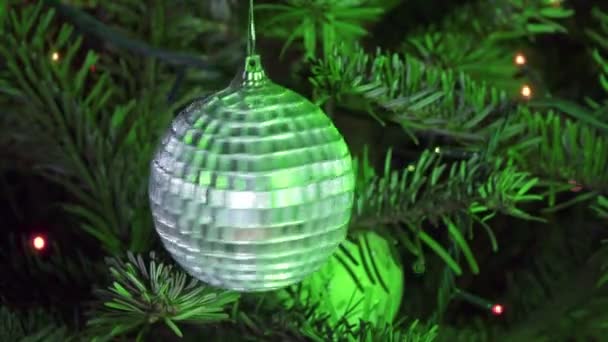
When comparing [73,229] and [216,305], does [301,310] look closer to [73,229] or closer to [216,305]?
[216,305]

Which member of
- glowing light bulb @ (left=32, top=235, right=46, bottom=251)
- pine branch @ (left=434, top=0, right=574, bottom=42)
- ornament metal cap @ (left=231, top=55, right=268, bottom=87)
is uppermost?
pine branch @ (left=434, top=0, right=574, bottom=42)

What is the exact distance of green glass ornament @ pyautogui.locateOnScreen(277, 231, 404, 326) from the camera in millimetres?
438

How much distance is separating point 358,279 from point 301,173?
0.38 ft

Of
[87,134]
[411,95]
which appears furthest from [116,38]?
[411,95]

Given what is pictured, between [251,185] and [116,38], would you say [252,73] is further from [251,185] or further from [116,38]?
[116,38]

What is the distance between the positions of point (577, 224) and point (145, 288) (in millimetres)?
330

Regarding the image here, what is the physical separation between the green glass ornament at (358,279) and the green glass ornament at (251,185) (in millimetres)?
71

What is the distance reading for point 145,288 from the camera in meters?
0.37

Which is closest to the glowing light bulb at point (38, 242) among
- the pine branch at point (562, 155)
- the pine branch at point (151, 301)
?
the pine branch at point (151, 301)

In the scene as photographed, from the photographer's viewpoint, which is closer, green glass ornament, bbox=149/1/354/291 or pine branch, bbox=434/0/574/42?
green glass ornament, bbox=149/1/354/291

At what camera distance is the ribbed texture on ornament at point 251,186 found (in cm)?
34

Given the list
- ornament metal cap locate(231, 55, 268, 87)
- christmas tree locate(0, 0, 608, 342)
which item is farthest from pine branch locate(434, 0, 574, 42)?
ornament metal cap locate(231, 55, 268, 87)

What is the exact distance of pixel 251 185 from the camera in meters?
0.34

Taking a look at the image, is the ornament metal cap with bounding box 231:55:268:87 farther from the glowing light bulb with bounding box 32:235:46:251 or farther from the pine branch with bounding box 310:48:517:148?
Answer: the glowing light bulb with bounding box 32:235:46:251
